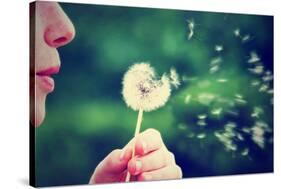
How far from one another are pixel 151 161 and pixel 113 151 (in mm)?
487

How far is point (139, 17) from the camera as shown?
24.4 ft

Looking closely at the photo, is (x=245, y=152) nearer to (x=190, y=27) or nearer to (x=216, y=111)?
(x=216, y=111)

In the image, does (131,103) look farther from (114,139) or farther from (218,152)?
(218,152)

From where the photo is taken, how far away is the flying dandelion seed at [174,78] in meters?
7.62

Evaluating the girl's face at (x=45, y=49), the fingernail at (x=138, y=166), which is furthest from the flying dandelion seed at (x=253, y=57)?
the girl's face at (x=45, y=49)

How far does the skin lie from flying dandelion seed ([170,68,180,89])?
593 millimetres

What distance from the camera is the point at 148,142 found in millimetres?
7500

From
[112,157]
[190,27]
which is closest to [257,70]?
[190,27]

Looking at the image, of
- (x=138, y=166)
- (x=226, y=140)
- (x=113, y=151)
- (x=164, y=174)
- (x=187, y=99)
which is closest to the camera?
(x=113, y=151)

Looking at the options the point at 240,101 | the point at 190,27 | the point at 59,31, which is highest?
the point at 190,27

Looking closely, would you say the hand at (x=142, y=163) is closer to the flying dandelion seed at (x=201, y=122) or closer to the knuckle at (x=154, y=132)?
the knuckle at (x=154, y=132)

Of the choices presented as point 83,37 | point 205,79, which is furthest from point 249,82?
point 83,37

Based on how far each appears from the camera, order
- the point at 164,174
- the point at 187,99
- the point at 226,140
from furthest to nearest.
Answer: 1. the point at 226,140
2. the point at 187,99
3. the point at 164,174

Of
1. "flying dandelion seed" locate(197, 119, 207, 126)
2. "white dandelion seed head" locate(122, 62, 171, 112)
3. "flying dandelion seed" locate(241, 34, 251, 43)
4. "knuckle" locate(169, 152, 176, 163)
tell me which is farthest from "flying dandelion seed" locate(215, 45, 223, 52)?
"knuckle" locate(169, 152, 176, 163)
